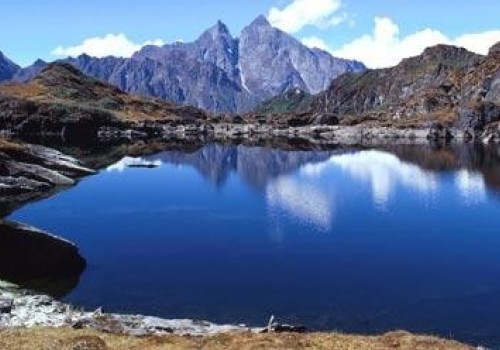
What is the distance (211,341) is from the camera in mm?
49906

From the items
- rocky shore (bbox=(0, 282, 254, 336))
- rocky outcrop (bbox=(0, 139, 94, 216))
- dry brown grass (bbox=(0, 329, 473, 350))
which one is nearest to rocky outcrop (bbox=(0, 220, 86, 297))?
rocky shore (bbox=(0, 282, 254, 336))

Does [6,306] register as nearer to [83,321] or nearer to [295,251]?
[83,321]

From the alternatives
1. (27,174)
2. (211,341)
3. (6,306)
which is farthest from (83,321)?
(27,174)

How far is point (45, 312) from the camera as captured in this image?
196 feet

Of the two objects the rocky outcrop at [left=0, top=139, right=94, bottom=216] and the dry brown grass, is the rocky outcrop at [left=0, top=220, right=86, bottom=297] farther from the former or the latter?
the rocky outcrop at [left=0, top=139, right=94, bottom=216]

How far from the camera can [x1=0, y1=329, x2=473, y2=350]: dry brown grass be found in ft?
148

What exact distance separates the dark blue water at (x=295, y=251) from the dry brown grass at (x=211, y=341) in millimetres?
16889

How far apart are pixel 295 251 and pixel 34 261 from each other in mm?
34261

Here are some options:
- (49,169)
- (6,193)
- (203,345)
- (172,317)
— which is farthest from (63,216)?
(203,345)

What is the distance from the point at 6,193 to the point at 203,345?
3721 inches

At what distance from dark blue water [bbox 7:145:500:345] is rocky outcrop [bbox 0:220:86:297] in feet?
9.15

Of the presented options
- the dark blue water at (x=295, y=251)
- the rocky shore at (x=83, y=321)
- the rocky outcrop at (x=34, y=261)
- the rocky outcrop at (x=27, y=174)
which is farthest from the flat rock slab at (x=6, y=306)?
the rocky outcrop at (x=27, y=174)

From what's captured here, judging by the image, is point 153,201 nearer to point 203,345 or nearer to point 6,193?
point 6,193

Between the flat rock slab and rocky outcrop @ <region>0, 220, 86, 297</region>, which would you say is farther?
rocky outcrop @ <region>0, 220, 86, 297</region>
